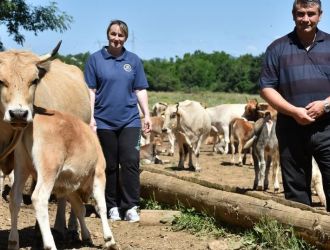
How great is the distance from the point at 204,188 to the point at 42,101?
7.17 feet

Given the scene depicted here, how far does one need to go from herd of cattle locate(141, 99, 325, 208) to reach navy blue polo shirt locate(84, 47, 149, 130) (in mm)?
3778

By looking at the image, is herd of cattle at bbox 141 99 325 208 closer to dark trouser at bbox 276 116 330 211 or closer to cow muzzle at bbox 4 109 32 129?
dark trouser at bbox 276 116 330 211

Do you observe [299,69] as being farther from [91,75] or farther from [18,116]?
[91,75]

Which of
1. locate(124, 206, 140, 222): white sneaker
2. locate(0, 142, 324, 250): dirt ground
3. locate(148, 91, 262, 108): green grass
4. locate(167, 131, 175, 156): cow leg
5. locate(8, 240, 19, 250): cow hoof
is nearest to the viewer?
locate(8, 240, 19, 250): cow hoof

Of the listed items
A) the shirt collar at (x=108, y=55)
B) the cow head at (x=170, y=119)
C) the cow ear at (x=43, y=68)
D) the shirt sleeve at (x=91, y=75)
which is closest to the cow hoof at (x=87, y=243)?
the cow ear at (x=43, y=68)

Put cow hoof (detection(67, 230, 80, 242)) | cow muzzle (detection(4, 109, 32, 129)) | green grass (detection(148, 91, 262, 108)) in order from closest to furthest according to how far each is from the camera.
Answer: cow muzzle (detection(4, 109, 32, 129))
cow hoof (detection(67, 230, 80, 242))
green grass (detection(148, 91, 262, 108))

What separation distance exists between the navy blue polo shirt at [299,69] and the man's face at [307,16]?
0.16 meters

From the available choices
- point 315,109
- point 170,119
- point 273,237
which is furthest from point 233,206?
point 170,119

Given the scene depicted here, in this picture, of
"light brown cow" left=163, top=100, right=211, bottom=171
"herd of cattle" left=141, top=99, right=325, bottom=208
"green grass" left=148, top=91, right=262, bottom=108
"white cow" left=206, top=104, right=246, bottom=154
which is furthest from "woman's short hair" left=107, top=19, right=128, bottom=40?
"green grass" left=148, top=91, right=262, bottom=108

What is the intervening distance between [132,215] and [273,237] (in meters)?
2.60

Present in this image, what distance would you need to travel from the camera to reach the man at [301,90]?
236 inches

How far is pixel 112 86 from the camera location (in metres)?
8.59

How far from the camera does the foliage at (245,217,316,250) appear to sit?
252 inches

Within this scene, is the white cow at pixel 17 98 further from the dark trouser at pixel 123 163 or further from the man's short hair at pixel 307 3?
the man's short hair at pixel 307 3
